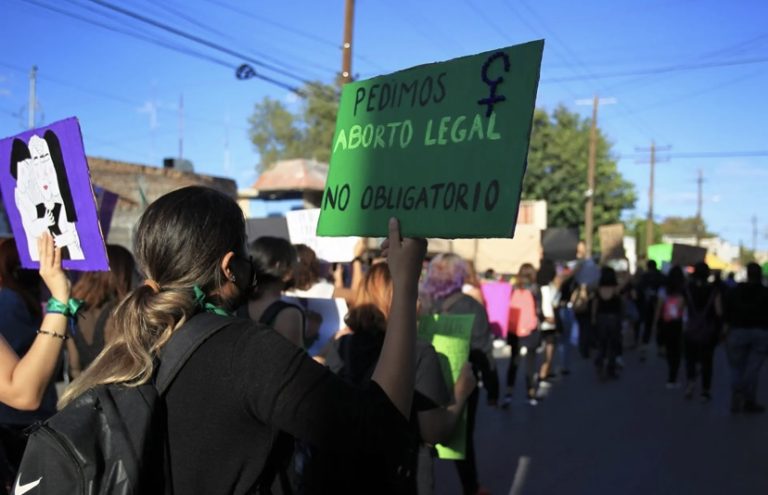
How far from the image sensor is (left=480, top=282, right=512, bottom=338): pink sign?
9266 millimetres

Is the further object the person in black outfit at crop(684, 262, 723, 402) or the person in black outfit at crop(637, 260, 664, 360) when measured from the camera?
the person in black outfit at crop(637, 260, 664, 360)

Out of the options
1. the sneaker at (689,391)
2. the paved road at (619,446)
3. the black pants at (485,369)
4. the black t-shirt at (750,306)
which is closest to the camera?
the paved road at (619,446)

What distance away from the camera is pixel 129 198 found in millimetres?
23594

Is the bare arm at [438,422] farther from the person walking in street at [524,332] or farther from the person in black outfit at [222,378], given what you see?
the person walking in street at [524,332]

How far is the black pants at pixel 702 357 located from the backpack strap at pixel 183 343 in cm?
944

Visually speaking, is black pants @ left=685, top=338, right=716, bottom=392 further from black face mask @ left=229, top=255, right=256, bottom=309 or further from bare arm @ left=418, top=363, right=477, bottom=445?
black face mask @ left=229, top=255, right=256, bottom=309

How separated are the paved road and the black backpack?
4.60 meters

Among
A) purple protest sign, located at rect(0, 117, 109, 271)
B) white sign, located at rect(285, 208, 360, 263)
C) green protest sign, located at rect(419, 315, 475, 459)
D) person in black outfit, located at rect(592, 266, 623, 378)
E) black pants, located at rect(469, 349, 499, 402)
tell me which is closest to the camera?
purple protest sign, located at rect(0, 117, 109, 271)

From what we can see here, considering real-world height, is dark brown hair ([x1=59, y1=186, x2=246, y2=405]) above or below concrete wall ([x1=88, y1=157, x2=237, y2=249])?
below

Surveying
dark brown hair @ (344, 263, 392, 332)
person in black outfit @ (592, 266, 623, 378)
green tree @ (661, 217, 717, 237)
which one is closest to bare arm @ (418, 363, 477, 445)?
dark brown hair @ (344, 263, 392, 332)

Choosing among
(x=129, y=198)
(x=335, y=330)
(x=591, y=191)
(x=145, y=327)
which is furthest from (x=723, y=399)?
(x=591, y=191)

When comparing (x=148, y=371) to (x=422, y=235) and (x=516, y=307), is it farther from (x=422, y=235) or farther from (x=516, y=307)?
(x=516, y=307)

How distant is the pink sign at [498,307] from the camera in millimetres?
9266

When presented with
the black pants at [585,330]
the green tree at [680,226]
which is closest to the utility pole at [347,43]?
the black pants at [585,330]
